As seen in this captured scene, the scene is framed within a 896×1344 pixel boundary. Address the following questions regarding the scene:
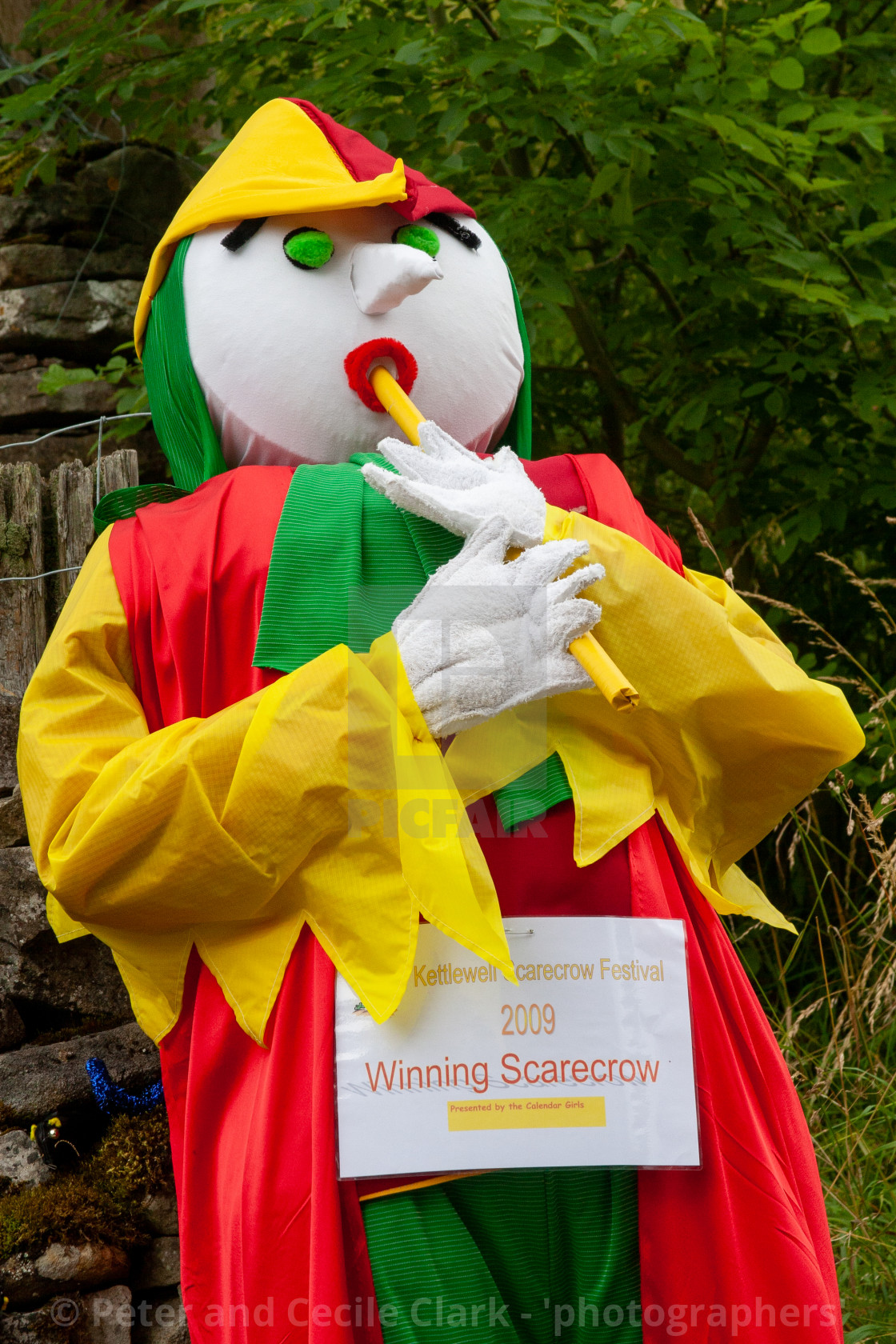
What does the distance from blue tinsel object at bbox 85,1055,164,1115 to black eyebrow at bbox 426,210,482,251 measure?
140cm

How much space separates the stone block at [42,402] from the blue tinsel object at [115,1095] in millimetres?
2050

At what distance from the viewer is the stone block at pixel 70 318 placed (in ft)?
11.6

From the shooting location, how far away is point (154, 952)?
1.49 meters

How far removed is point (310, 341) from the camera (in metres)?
1.63

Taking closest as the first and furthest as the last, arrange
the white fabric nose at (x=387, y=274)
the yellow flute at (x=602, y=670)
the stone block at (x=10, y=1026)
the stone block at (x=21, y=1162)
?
the yellow flute at (x=602, y=670)
the white fabric nose at (x=387, y=274)
the stone block at (x=21, y=1162)
the stone block at (x=10, y=1026)

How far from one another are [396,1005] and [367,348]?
2.69 feet

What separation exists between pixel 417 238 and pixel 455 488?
444 mm

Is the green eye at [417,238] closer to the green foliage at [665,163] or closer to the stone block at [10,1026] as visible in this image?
the green foliage at [665,163]

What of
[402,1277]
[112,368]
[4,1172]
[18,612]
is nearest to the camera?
[402,1277]

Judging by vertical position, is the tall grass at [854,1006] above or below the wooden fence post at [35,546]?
below

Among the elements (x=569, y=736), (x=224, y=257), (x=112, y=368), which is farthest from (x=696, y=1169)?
(x=112, y=368)

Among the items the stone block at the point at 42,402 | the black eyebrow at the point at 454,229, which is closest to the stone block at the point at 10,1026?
the black eyebrow at the point at 454,229

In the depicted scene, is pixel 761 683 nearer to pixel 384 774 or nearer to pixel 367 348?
pixel 384 774

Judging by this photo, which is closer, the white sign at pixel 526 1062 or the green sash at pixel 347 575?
the white sign at pixel 526 1062
